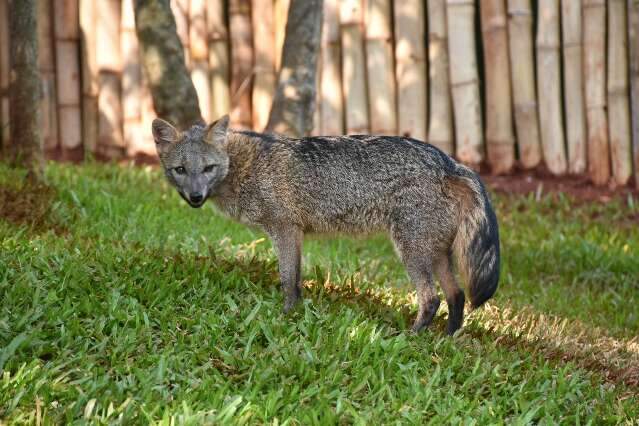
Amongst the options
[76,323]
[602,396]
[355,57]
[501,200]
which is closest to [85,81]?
[355,57]

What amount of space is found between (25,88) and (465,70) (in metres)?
4.60

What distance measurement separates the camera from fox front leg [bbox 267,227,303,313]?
19.1ft

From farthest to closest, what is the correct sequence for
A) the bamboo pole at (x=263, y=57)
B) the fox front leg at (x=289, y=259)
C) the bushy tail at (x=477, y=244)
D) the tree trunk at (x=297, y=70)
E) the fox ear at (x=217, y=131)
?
1. the bamboo pole at (x=263, y=57)
2. the tree trunk at (x=297, y=70)
3. the fox ear at (x=217, y=131)
4. the fox front leg at (x=289, y=259)
5. the bushy tail at (x=477, y=244)

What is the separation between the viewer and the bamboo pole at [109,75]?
1054cm

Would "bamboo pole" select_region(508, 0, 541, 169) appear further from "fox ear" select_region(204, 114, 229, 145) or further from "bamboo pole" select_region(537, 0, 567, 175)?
"fox ear" select_region(204, 114, 229, 145)

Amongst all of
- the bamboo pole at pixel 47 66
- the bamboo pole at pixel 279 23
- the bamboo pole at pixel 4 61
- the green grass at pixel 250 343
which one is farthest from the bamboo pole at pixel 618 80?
the bamboo pole at pixel 4 61

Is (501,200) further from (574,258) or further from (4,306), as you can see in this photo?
(4,306)

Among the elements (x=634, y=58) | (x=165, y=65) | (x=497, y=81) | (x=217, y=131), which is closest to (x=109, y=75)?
(x=165, y=65)

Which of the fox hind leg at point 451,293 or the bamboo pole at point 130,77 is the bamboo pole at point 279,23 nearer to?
the bamboo pole at point 130,77

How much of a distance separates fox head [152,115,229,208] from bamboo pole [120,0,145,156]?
4534 mm

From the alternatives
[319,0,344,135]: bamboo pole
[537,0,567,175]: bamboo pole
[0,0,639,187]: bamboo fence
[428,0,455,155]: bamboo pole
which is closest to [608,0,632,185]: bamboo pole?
[0,0,639,187]: bamboo fence

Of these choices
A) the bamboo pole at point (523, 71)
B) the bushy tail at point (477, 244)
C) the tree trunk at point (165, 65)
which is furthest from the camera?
the bamboo pole at point (523, 71)

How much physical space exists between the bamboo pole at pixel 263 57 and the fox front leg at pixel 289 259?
4.81m

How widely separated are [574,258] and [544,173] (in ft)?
6.02
